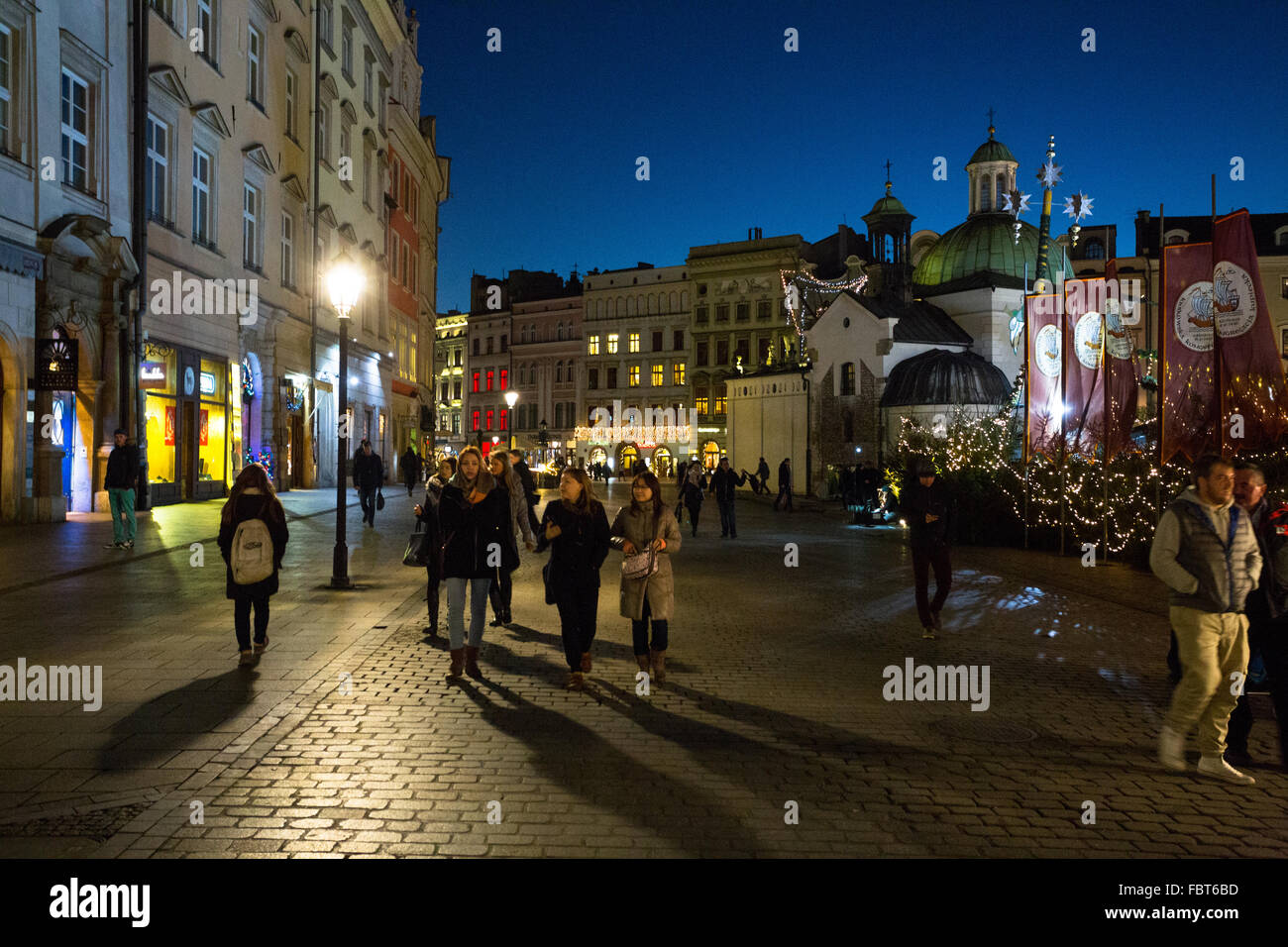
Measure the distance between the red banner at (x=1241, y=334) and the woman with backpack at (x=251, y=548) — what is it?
11133mm

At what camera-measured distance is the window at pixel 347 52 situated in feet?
126

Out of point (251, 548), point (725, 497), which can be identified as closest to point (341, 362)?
point (251, 548)

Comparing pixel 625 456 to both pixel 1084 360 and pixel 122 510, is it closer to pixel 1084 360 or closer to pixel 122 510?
pixel 1084 360

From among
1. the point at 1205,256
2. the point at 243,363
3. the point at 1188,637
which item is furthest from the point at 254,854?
the point at 243,363

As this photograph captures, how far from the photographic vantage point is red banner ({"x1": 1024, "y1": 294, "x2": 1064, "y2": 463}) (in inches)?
736

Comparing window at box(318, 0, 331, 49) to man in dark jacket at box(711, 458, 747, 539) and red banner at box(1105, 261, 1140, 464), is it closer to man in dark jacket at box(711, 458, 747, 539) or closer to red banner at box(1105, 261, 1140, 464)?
man in dark jacket at box(711, 458, 747, 539)

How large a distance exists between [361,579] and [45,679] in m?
6.44

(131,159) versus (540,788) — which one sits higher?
(131,159)

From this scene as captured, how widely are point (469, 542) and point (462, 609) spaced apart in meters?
0.53

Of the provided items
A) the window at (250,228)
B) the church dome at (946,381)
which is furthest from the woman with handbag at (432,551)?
the church dome at (946,381)

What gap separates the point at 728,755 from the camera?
6055mm

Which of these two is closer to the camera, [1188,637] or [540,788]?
[540,788]

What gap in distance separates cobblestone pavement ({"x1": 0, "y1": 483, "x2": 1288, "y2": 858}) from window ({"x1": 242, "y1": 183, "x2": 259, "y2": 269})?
799 inches
